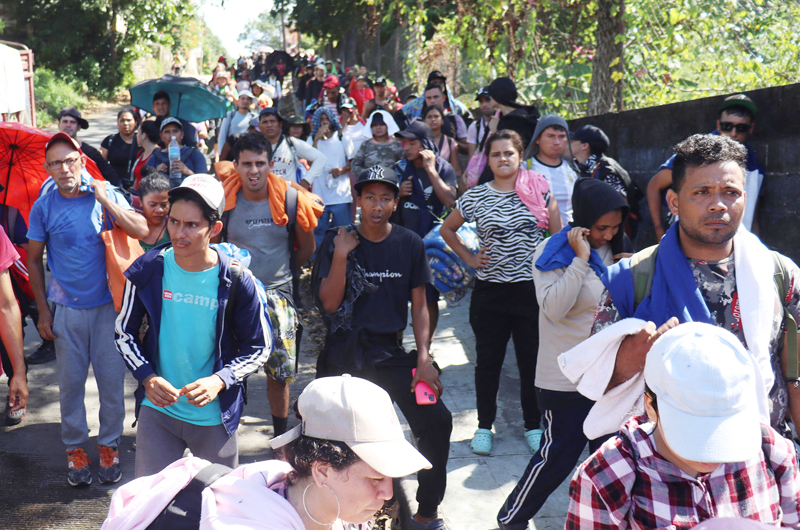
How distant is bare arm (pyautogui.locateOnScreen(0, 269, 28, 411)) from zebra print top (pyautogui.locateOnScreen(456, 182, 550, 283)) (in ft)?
9.20

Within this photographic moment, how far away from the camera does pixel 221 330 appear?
11.3 ft

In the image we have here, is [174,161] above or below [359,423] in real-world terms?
above

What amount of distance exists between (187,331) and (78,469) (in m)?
1.84

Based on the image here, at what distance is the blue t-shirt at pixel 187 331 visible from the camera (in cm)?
341

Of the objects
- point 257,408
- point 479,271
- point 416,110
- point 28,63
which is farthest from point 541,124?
point 28,63

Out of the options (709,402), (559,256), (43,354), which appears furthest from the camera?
(43,354)

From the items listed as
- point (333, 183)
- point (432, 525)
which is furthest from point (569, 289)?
point (333, 183)

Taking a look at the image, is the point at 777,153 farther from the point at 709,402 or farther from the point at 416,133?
the point at 709,402

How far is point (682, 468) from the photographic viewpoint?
78.4 inches

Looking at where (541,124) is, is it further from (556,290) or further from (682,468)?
(682,468)

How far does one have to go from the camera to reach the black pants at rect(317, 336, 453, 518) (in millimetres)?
3830

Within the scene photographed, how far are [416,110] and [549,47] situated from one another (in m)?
2.68

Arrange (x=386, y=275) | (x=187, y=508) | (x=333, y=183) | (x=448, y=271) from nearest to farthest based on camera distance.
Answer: (x=187, y=508) < (x=386, y=275) < (x=448, y=271) < (x=333, y=183)

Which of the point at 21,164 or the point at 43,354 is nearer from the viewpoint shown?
the point at 21,164
